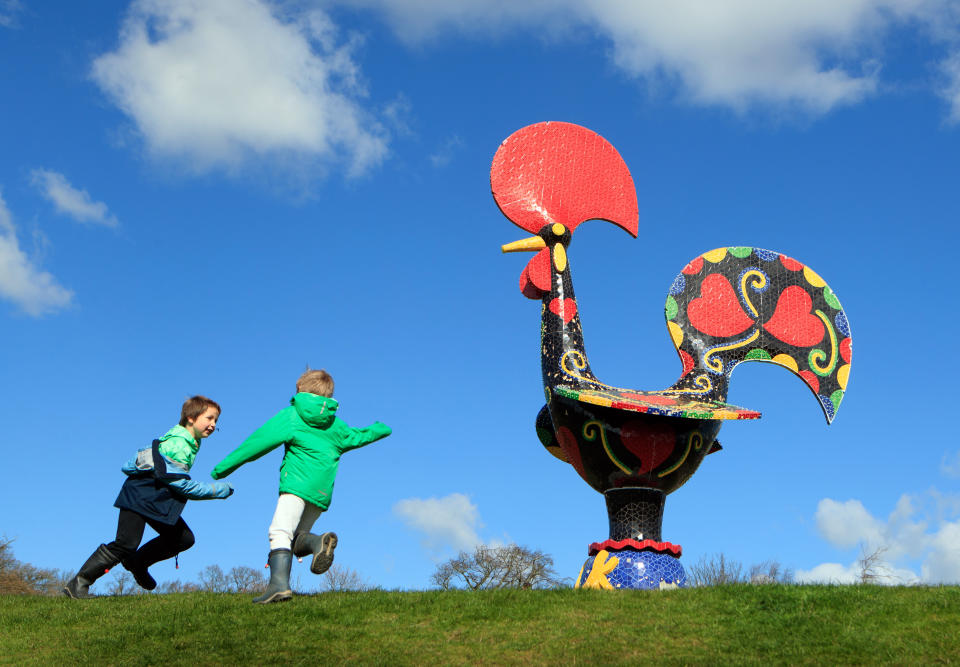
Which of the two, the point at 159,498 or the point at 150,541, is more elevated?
the point at 159,498

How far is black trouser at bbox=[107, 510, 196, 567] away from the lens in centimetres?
860

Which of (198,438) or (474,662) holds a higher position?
(198,438)

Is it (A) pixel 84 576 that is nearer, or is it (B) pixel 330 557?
(B) pixel 330 557

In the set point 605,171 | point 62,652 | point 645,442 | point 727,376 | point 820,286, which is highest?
point 605,171

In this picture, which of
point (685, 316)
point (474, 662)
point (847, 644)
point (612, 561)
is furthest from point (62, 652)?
point (685, 316)

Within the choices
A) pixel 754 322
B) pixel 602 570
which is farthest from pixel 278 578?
pixel 754 322

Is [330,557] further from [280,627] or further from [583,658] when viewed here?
[583,658]

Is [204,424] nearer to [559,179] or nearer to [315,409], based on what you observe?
[315,409]

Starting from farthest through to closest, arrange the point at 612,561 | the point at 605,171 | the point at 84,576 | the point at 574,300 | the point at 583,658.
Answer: the point at 605,171 < the point at 574,300 < the point at 612,561 < the point at 84,576 < the point at 583,658

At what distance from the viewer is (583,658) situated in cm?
688

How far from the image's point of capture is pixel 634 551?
9.90 metres

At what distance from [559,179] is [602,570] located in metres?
4.44

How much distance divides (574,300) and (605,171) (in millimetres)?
1879

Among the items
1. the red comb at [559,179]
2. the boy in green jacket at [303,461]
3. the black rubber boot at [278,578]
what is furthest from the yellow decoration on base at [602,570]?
the red comb at [559,179]
